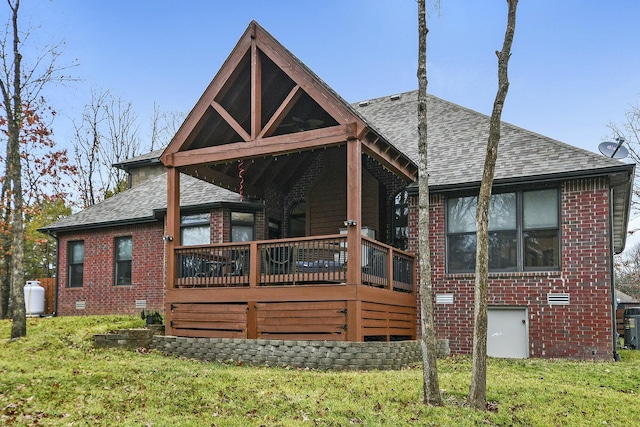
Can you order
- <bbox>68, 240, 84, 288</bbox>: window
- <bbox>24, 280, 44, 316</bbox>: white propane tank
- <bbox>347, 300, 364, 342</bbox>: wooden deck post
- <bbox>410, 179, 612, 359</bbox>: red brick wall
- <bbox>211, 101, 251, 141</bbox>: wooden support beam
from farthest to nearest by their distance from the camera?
1. <bbox>24, 280, 44, 316</bbox>: white propane tank
2. <bbox>68, 240, 84, 288</bbox>: window
3. <bbox>211, 101, 251, 141</bbox>: wooden support beam
4. <bbox>410, 179, 612, 359</bbox>: red brick wall
5. <bbox>347, 300, 364, 342</bbox>: wooden deck post

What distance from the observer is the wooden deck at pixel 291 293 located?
11.2 m

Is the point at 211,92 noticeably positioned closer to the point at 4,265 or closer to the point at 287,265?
the point at 287,265

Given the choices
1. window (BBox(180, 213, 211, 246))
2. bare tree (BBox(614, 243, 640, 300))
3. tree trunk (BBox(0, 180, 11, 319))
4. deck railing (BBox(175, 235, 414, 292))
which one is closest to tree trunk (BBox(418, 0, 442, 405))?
deck railing (BBox(175, 235, 414, 292))

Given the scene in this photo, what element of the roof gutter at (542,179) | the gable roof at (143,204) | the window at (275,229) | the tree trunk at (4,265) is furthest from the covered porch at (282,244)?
the tree trunk at (4,265)

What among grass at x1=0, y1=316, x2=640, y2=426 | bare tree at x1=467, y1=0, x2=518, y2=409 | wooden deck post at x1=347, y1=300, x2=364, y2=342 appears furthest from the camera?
wooden deck post at x1=347, y1=300, x2=364, y2=342

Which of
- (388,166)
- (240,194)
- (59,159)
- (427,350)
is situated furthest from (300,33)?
(427,350)

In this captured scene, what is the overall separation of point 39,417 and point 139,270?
34.6 ft

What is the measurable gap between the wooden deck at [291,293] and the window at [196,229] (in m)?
3.23

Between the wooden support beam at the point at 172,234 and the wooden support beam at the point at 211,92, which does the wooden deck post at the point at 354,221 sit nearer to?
the wooden support beam at the point at 211,92

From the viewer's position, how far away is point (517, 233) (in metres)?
12.8

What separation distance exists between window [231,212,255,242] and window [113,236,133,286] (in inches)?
144

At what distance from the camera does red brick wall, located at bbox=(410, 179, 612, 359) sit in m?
11.9

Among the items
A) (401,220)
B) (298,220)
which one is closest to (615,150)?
(401,220)

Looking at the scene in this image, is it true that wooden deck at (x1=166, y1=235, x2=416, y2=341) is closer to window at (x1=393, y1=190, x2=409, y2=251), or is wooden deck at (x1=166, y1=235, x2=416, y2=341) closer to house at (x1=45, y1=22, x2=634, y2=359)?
house at (x1=45, y1=22, x2=634, y2=359)
